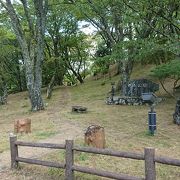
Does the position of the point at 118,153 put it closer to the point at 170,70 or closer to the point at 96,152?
the point at 96,152

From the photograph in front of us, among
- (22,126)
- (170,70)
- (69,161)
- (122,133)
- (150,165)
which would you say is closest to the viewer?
(150,165)

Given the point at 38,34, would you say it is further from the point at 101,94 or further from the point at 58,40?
the point at 58,40

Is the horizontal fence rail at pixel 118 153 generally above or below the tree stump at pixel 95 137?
above

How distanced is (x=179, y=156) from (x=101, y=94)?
55.7 feet

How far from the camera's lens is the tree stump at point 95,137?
9.80 m

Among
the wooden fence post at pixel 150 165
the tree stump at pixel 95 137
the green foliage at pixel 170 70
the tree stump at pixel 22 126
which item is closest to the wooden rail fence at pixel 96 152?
the wooden fence post at pixel 150 165

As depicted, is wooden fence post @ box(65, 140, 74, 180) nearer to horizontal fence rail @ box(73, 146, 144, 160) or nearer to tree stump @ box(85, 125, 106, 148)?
horizontal fence rail @ box(73, 146, 144, 160)

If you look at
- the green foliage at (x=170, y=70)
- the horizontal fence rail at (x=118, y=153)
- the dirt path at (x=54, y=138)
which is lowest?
the dirt path at (x=54, y=138)

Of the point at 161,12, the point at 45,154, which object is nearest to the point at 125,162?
the point at 45,154

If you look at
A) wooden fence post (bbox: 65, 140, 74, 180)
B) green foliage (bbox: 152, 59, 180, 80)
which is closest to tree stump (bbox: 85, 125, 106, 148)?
wooden fence post (bbox: 65, 140, 74, 180)

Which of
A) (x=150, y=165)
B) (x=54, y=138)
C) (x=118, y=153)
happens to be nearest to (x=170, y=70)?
(x=54, y=138)

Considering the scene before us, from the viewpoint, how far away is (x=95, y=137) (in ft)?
32.3

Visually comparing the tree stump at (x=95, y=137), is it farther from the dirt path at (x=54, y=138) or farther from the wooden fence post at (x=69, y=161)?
the wooden fence post at (x=69, y=161)

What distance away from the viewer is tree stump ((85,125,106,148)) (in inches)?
386
